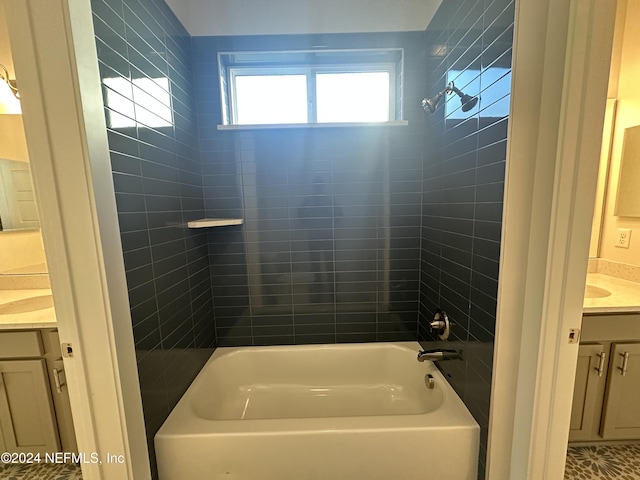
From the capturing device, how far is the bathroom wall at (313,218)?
5.71ft

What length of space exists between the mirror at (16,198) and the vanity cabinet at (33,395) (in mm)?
674

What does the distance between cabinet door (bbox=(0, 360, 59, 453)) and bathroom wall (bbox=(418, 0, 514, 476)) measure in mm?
2012

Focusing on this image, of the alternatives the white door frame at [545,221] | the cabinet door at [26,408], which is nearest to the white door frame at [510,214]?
the white door frame at [545,221]

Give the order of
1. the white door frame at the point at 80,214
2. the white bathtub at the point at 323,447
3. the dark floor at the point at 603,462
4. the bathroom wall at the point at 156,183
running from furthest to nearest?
the dark floor at the point at 603,462 → the white bathtub at the point at 323,447 → the bathroom wall at the point at 156,183 → the white door frame at the point at 80,214

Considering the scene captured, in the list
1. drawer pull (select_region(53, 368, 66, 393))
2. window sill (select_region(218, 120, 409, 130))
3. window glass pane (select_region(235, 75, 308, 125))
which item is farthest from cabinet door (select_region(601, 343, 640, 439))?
drawer pull (select_region(53, 368, 66, 393))

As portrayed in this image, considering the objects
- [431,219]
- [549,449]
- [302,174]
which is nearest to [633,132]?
[431,219]

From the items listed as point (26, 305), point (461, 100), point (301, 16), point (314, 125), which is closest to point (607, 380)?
point (461, 100)

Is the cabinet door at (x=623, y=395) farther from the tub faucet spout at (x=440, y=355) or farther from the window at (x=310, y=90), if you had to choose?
the window at (x=310, y=90)

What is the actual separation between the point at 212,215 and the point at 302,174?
2.20 feet

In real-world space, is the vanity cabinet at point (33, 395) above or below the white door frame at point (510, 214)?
below

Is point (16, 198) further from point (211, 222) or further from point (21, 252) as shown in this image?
point (211, 222)

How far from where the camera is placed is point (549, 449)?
0.94 meters

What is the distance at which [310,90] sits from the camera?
1835 millimetres

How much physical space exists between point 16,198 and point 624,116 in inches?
140
